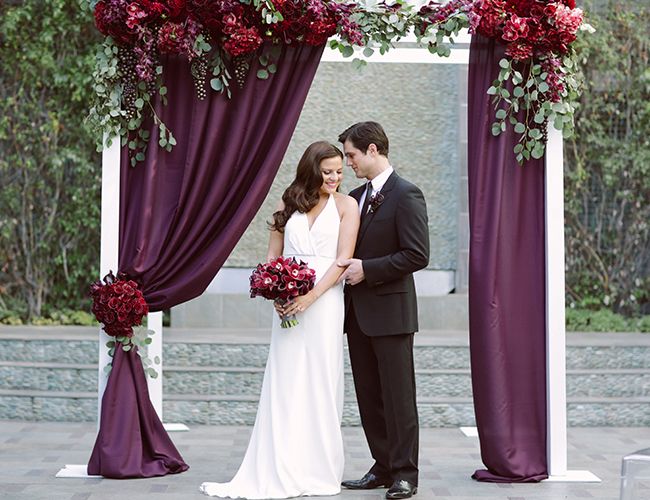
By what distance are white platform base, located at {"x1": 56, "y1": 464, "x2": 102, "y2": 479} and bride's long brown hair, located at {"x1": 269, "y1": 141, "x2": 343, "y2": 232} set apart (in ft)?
5.43

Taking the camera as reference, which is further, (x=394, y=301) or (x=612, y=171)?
(x=612, y=171)

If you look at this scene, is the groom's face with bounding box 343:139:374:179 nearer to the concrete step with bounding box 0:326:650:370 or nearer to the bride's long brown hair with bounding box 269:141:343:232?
the bride's long brown hair with bounding box 269:141:343:232

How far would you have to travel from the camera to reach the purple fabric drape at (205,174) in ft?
17.4

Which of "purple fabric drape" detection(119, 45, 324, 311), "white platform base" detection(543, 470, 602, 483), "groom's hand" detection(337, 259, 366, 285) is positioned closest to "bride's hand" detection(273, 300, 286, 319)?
"groom's hand" detection(337, 259, 366, 285)

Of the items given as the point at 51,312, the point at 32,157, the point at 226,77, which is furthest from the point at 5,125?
the point at 226,77

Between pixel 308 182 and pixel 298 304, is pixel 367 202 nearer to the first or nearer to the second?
pixel 308 182

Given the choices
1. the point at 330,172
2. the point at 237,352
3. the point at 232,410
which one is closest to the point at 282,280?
the point at 330,172

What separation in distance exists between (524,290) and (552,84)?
1.05 meters

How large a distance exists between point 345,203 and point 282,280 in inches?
20.5

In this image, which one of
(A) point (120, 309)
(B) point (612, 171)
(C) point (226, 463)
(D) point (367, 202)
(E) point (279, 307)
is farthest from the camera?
(B) point (612, 171)

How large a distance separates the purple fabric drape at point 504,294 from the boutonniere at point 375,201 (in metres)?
0.62

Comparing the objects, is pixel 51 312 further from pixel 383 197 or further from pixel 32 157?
pixel 383 197

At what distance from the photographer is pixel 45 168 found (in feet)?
32.8

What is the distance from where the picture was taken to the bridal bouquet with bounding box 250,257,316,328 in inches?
187
